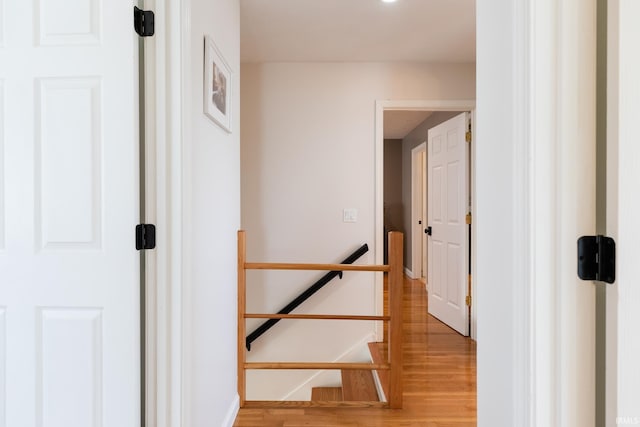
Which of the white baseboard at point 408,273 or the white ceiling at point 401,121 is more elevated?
the white ceiling at point 401,121

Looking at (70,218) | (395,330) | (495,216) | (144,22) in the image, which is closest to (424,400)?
(395,330)

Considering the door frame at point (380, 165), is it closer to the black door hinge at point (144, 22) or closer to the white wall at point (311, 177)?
the white wall at point (311, 177)

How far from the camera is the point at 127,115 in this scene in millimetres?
1091

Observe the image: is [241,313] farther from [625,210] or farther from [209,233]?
[625,210]

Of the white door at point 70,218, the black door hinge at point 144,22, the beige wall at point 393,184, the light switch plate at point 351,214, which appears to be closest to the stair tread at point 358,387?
the light switch plate at point 351,214

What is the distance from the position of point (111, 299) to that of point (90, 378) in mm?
270

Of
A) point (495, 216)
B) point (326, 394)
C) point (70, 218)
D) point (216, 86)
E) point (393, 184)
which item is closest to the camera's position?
point (495, 216)

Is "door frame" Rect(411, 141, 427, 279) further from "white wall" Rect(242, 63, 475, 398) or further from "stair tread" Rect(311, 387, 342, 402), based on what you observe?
"stair tread" Rect(311, 387, 342, 402)

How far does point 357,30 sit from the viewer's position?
8.52 feet

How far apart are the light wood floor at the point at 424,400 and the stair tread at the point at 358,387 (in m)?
0.29

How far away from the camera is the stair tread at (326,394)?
2912 mm

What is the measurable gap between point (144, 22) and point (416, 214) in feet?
17.7

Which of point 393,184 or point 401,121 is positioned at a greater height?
point 401,121

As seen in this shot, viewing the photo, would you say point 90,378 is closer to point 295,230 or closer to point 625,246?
point 625,246
